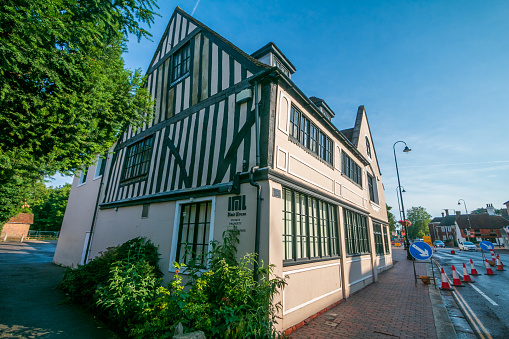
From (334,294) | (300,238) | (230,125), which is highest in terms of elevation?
(230,125)

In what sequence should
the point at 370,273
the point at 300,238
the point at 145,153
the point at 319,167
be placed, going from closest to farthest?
the point at 300,238 < the point at 319,167 < the point at 145,153 < the point at 370,273

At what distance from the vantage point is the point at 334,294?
7340mm

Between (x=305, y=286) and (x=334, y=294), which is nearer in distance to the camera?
(x=305, y=286)

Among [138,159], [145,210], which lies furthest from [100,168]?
[145,210]

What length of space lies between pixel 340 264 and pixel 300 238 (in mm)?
2877

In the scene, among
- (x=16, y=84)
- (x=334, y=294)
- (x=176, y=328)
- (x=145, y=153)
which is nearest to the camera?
(x=176, y=328)

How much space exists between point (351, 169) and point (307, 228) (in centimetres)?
642

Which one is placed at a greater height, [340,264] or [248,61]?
[248,61]

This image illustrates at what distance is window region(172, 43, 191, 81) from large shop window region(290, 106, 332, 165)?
490 cm

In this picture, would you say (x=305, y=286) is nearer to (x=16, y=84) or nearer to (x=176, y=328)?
(x=176, y=328)

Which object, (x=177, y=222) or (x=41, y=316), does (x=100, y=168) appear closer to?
(x=177, y=222)

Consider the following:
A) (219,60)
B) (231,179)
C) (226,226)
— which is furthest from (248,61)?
(226,226)

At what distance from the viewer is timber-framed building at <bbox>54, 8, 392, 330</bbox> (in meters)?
5.65

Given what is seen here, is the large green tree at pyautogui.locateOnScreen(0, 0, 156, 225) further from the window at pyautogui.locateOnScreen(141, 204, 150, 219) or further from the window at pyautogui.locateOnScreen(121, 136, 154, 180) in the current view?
the window at pyautogui.locateOnScreen(141, 204, 150, 219)
